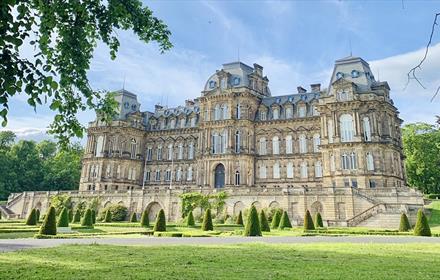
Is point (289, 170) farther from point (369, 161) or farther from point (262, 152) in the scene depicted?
point (369, 161)

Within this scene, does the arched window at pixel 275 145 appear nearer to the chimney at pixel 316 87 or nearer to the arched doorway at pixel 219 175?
the arched doorway at pixel 219 175

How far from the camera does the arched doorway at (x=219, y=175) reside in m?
54.3

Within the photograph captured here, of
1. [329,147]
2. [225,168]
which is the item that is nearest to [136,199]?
[225,168]

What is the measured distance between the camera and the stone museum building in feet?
137

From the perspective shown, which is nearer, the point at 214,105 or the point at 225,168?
the point at 225,168


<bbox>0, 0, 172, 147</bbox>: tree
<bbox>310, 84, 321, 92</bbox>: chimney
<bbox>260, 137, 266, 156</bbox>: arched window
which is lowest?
<bbox>0, 0, 172, 147</bbox>: tree

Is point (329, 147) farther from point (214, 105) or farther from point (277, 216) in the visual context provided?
point (214, 105)

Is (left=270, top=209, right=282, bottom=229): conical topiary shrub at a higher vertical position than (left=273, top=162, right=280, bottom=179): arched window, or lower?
lower

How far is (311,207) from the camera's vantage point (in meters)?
41.0

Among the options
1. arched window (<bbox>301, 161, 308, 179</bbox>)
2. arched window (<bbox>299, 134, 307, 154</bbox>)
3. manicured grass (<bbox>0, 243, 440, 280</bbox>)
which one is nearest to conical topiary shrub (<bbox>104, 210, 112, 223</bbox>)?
arched window (<bbox>301, 161, 308, 179</bbox>)

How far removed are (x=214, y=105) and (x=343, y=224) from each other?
89.0ft

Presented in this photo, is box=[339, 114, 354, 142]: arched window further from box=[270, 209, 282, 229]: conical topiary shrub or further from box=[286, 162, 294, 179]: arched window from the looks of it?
box=[270, 209, 282, 229]: conical topiary shrub

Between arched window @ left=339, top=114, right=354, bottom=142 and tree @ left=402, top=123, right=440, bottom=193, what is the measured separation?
18461 millimetres

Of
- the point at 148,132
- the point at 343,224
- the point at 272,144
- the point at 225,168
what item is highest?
the point at 148,132
